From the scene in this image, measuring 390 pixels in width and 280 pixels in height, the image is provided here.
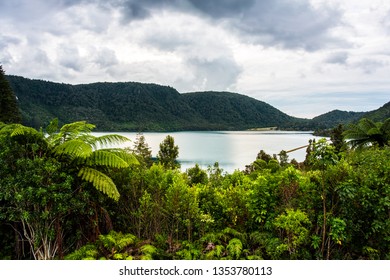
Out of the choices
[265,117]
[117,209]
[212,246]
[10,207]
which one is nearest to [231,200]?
[212,246]

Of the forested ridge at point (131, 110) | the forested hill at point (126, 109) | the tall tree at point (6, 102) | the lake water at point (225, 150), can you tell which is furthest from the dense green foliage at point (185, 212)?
the lake water at point (225, 150)

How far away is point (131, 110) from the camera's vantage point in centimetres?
12425

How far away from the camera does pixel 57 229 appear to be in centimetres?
428

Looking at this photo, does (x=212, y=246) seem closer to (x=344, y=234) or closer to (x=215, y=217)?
(x=215, y=217)

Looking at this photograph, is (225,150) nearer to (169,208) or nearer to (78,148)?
(169,208)

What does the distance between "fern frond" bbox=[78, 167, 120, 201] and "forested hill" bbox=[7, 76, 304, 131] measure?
16.7 ft

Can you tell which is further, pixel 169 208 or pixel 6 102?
pixel 6 102

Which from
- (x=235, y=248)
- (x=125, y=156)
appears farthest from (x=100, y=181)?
(x=235, y=248)

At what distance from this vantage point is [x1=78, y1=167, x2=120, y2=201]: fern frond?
163 inches

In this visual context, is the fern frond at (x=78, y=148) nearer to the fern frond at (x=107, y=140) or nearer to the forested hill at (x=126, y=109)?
the fern frond at (x=107, y=140)

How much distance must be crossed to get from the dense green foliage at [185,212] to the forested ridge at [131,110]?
24.5 meters

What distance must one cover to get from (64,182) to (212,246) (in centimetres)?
210

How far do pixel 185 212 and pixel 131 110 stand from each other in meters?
123

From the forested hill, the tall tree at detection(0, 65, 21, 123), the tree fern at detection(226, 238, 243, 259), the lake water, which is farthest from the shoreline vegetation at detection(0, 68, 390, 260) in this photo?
the lake water
